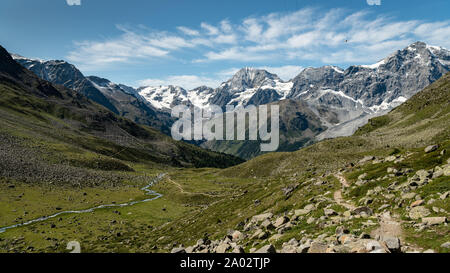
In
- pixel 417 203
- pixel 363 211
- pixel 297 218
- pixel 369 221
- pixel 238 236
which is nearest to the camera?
pixel 369 221

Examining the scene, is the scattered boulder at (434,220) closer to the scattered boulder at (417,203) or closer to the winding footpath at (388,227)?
the winding footpath at (388,227)

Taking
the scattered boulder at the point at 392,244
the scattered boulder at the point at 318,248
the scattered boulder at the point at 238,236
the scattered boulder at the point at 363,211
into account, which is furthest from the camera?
the scattered boulder at the point at 238,236

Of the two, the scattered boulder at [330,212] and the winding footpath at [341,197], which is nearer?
the scattered boulder at [330,212]

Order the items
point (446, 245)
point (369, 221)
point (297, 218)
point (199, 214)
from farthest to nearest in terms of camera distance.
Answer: point (199, 214) → point (297, 218) → point (369, 221) → point (446, 245)

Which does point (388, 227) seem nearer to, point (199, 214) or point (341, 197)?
point (341, 197)

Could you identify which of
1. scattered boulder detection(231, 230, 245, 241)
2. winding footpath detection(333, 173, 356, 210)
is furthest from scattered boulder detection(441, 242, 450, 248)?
scattered boulder detection(231, 230, 245, 241)

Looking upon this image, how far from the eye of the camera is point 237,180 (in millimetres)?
160625

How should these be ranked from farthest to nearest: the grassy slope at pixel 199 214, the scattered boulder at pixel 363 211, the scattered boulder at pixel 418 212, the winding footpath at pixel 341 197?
the grassy slope at pixel 199 214
the winding footpath at pixel 341 197
the scattered boulder at pixel 363 211
the scattered boulder at pixel 418 212

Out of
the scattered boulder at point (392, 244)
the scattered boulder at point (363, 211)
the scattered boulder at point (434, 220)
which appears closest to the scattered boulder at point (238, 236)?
the scattered boulder at point (363, 211)

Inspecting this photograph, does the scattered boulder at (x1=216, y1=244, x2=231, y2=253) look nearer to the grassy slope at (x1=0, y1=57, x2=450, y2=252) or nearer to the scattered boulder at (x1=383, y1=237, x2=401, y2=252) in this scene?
the grassy slope at (x1=0, y1=57, x2=450, y2=252)

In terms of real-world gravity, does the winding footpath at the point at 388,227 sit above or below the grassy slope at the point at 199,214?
above

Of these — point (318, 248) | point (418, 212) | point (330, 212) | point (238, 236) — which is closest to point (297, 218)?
point (330, 212)

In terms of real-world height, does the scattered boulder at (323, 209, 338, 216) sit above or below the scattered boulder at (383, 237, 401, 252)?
below
